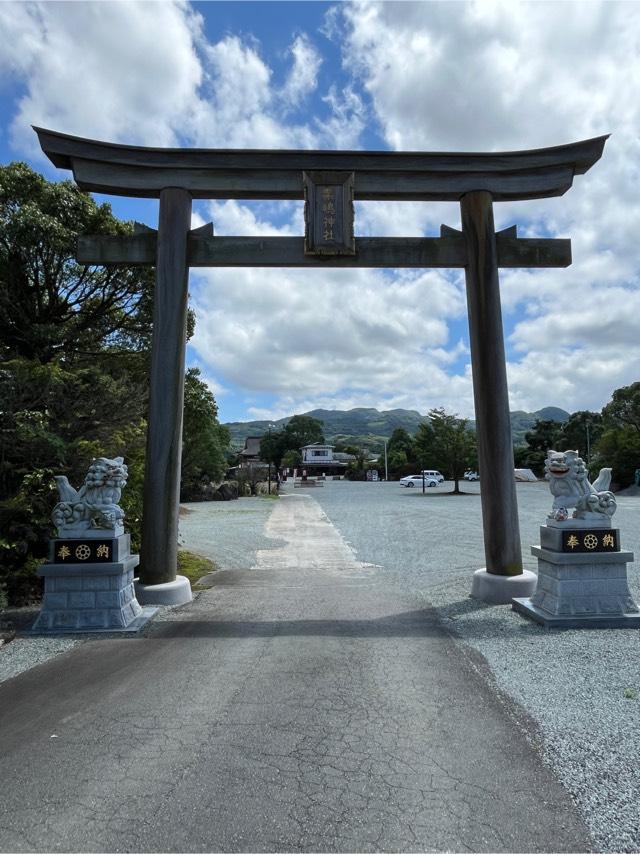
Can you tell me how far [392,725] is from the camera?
365cm

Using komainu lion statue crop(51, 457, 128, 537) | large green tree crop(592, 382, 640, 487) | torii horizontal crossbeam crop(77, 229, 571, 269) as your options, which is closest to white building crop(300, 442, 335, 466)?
large green tree crop(592, 382, 640, 487)

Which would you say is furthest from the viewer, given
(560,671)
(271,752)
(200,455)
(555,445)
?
(555,445)

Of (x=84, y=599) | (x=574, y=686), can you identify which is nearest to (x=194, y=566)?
(x=84, y=599)

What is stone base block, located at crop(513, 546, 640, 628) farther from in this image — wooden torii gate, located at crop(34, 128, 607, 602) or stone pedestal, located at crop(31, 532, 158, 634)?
stone pedestal, located at crop(31, 532, 158, 634)

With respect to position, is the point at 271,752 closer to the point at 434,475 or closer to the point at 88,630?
the point at 88,630

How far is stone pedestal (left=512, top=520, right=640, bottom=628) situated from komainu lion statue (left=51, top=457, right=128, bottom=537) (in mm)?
5206

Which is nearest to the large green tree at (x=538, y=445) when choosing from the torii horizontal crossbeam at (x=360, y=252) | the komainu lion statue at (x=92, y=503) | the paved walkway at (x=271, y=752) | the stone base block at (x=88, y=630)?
the torii horizontal crossbeam at (x=360, y=252)

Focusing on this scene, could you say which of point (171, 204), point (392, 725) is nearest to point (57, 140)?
point (171, 204)

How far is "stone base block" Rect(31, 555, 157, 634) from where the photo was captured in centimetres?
607

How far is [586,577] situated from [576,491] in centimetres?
101

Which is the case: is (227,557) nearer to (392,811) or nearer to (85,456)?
(85,456)

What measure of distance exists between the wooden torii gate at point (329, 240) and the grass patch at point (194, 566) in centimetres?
217

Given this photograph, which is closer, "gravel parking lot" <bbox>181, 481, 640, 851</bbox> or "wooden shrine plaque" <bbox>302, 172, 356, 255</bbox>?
"gravel parking lot" <bbox>181, 481, 640, 851</bbox>

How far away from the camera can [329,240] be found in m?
7.82
